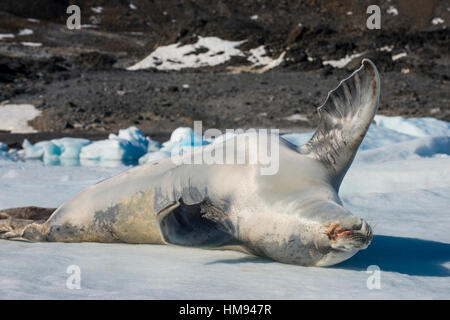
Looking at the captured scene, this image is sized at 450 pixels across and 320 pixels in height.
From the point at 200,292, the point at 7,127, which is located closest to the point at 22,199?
the point at 200,292

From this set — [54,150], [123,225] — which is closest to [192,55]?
[54,150]

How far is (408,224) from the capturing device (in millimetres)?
3428

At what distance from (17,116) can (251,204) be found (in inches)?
502

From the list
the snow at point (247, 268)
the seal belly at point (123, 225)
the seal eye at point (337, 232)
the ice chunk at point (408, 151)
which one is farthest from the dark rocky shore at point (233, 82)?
the seal eye at point (337, 232)

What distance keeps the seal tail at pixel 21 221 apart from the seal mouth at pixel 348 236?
160 cm

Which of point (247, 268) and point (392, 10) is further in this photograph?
point (392, 10)

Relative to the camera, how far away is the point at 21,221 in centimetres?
334

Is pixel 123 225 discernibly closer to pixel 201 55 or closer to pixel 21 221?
pixel 21 221

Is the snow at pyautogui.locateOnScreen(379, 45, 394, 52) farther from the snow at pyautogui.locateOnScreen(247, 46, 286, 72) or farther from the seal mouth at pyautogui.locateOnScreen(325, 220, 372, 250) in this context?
the seal mouth at pyautogui.locateOnScreen(325, 220, 372, 250)

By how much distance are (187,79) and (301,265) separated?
15436mm

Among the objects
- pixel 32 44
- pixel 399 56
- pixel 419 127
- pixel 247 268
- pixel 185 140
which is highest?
pixel 32 44

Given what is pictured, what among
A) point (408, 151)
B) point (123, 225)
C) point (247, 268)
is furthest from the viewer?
point (408, 151)

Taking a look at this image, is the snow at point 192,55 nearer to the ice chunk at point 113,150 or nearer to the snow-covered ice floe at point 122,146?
the snow-covered ice floe at point 122,146
